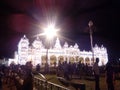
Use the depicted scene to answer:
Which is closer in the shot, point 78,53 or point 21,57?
point 21,57

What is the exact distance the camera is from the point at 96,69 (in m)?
13.6

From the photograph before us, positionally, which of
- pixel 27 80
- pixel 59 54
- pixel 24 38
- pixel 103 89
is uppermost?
pixel 24 38

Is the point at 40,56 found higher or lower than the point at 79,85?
higher

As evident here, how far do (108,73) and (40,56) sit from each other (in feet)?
242

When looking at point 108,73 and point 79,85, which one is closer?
point 79,85

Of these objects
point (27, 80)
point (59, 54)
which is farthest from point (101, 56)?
point (27, 80)

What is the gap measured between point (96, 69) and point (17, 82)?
230 inches

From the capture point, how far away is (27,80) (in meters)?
8.05

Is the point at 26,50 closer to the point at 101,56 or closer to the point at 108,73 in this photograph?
the point at 101,56

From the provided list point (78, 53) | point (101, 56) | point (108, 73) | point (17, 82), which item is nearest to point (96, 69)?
point (108, 73)

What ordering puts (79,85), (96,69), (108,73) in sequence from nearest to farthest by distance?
→ (79,85), (108,73), (96,69)

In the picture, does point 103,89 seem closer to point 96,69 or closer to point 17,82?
point 96,69

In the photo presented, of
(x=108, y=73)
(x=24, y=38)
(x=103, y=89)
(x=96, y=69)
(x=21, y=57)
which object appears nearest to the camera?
(x=108, y=73)

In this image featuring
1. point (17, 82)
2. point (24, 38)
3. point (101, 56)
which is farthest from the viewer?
point (101, 56)
